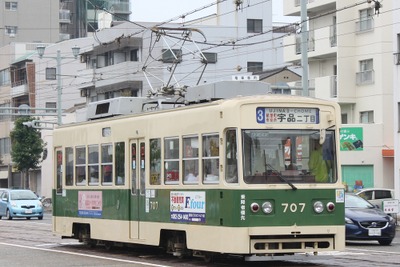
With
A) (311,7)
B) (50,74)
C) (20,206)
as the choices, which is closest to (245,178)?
(20,206)

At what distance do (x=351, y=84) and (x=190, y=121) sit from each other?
116 feet

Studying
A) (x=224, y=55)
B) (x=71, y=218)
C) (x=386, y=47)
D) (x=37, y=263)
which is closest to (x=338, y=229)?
(x=37, y=263)

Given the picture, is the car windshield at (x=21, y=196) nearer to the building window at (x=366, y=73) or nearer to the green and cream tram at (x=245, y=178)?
the building window at (x=366, y=73)

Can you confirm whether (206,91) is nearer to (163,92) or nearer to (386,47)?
(163,92)

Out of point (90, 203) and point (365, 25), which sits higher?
point (365, 25)

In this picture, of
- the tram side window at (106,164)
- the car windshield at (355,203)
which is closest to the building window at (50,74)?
the car windshield at (355,203)

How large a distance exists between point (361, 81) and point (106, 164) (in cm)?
3250

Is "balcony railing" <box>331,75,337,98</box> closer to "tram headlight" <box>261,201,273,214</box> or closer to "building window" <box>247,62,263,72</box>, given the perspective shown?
"building window" <box>247,62,263,72</box>

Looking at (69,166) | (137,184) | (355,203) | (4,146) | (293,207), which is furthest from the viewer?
(4,146)

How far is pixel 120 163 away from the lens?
21.2 m

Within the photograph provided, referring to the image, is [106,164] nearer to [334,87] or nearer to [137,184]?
[137,184]

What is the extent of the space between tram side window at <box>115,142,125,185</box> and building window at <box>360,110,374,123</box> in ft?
106

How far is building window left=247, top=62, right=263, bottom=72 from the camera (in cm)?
7250

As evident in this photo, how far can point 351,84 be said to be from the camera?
53.1 meters
